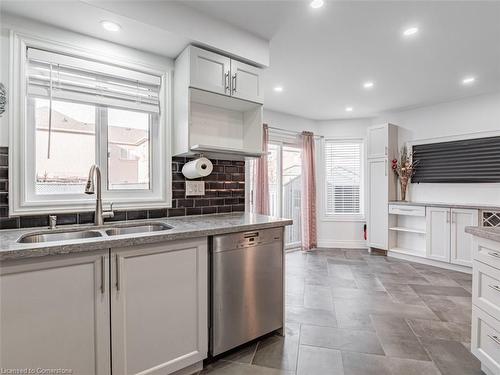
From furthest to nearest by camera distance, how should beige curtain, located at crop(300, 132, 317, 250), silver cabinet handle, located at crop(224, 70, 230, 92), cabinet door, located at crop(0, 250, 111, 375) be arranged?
beige curtain, located at crop(300, 132, 317, 250)
silver cabinet handle, located at crop(224, 70, 230, 92)
cabinet door, located at crop(0, 250, 111, 375)

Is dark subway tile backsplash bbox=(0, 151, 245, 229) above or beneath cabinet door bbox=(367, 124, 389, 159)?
beneath

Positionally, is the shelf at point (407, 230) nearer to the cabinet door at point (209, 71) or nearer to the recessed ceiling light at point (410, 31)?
the recessed ceiling light at point (410, 31)

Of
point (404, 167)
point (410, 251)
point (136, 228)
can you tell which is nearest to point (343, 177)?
point (404, 167)

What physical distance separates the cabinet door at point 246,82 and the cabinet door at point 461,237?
3.33 meters

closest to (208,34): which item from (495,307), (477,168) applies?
(495,307)

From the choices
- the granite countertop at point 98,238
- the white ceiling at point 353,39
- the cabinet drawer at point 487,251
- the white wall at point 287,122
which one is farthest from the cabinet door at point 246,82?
the white wall at point 287,122

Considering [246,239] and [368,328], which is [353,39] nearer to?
[246,239]

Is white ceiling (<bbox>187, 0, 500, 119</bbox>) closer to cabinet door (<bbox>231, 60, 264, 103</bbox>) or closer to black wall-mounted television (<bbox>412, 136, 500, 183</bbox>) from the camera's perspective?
cabinet door (<bbox>231, 60, 264, 103</bbox>)

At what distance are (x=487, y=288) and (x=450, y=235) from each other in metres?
2.62

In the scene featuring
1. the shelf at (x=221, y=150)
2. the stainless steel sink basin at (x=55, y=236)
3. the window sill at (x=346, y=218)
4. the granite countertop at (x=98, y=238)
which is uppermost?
the shelf at (x=221, y=150)

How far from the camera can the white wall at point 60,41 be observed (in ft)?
5.43

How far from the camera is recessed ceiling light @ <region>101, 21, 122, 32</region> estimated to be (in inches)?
70.1

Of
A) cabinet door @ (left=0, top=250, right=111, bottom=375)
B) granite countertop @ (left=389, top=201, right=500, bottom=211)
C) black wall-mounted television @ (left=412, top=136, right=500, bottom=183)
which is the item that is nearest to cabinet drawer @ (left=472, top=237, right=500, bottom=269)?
cabinet door @ (left=0, top=250, right=111, bottom=375)

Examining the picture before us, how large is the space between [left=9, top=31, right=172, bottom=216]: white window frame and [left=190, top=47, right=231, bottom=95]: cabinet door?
34cm
